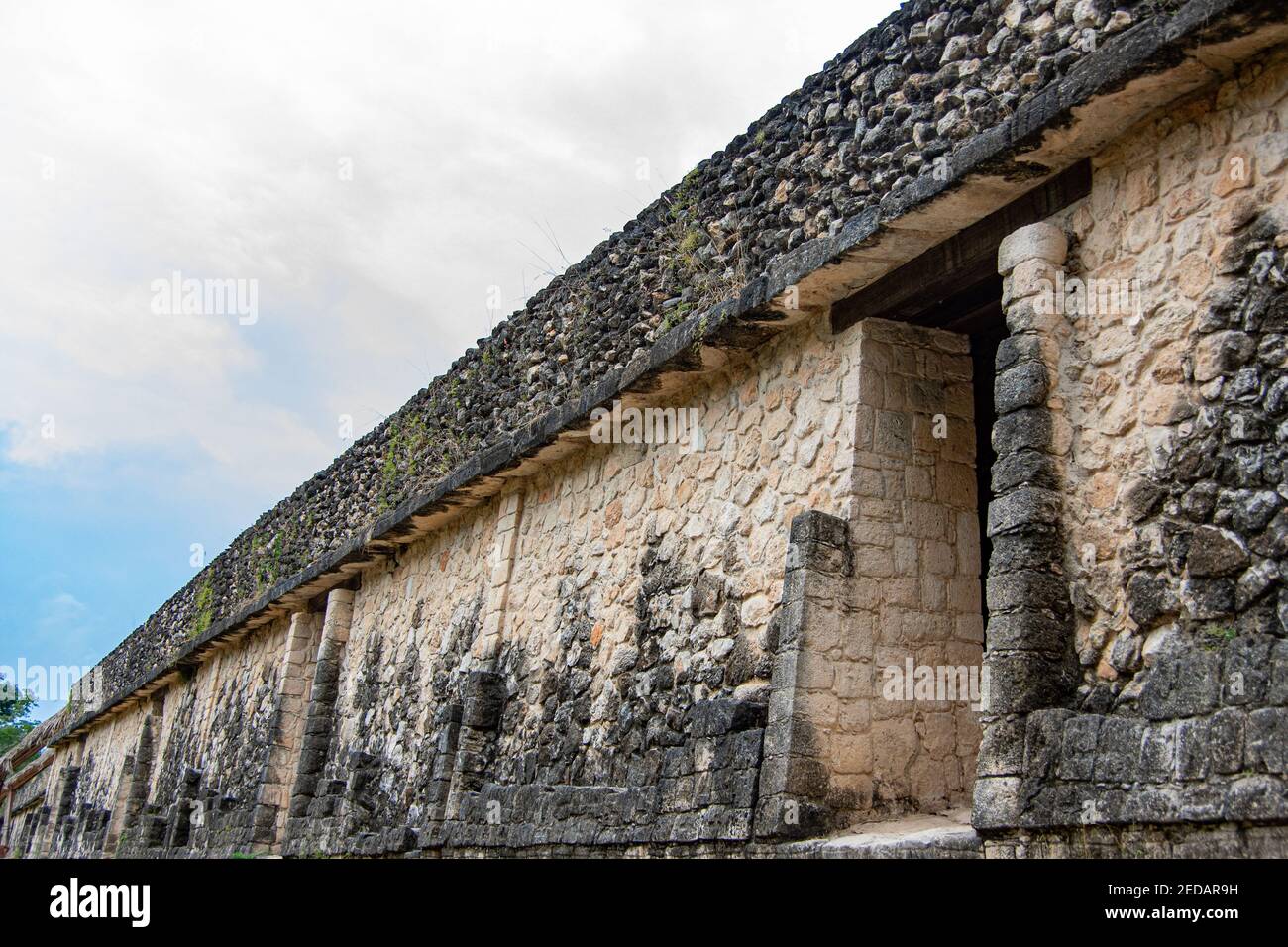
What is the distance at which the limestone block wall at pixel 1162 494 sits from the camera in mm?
3656

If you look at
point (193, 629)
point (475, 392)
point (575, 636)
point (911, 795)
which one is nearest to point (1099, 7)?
point (911, 795)

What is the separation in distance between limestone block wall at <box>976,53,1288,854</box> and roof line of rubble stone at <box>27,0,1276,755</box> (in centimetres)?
27

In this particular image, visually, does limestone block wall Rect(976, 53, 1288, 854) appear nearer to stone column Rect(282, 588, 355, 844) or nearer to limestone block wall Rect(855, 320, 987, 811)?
limestone block wall Rect(855, 320, 987, 811)

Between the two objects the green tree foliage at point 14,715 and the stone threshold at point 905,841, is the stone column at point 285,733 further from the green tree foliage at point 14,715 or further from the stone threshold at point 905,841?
the green tree foliage at point 14,715

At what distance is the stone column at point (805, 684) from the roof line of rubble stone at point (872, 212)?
1.17 m

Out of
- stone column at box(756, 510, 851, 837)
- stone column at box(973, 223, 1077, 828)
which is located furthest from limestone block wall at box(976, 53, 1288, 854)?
stone column at box(756, 510, 851, 837)

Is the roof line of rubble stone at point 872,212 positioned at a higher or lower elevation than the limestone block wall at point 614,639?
higher

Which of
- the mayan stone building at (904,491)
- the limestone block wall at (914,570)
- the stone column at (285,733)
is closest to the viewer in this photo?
the mayan stone building at (904,491)

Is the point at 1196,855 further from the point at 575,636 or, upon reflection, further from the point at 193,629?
the point at 193,629

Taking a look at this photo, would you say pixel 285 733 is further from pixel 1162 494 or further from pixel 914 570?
pixel 1162 494

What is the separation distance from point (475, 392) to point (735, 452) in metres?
3.62

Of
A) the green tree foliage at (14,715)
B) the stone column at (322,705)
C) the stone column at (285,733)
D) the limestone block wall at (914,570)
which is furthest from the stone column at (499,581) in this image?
the green tree foliage at (14,715)

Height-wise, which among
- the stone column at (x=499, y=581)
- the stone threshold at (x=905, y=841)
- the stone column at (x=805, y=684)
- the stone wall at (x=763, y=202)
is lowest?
the stone threshold at (x=905, y=841)
